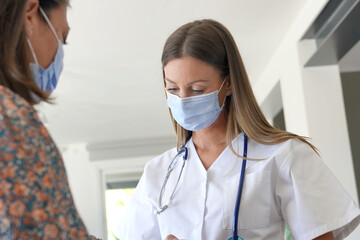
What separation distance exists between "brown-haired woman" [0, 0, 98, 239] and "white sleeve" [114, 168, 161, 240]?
881mm

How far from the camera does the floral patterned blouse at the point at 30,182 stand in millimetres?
826

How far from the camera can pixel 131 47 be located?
16.5 feet

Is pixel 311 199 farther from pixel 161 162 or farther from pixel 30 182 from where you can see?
pixel 30 182

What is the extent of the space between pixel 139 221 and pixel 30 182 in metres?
1.04

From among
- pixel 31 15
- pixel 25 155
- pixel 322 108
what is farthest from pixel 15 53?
pixel 322 108

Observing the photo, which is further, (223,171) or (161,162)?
(161,162)

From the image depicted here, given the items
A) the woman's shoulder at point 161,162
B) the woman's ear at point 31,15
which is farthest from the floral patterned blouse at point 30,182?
the woman's shoulder at point 161,162

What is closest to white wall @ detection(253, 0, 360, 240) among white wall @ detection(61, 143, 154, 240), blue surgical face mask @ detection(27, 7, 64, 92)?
blue surgical face mask @ detection(27, 7, 64, 92)

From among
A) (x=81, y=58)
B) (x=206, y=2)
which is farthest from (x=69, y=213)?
(x=81, y=58)

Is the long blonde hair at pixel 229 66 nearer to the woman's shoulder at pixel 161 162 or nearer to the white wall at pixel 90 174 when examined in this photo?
the woman's shoulder at pixel 161 162

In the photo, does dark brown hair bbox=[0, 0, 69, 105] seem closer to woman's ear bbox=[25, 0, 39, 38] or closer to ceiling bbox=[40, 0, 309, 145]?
woman's ear bbox=[25, 0, 39, 38]

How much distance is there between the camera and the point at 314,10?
3.97m

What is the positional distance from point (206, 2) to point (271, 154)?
256cm

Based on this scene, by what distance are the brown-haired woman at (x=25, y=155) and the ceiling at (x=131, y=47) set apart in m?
2.96
